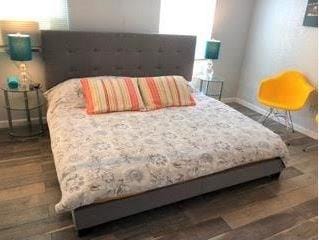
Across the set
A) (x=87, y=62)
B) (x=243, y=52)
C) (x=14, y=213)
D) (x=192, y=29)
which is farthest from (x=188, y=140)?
(x=243, y=52)

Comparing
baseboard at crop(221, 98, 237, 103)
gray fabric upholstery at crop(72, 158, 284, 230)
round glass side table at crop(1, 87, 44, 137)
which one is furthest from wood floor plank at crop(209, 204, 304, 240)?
baseboard at crop(221, 98, 237, 103)

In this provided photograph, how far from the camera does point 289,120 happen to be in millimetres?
3523

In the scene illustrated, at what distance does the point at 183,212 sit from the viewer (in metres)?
1.92

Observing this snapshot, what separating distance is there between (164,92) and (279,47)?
1883 millimetres

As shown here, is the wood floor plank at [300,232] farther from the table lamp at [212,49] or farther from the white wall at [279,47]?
the table lamp at [212,49]

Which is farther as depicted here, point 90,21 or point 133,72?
point 133,72

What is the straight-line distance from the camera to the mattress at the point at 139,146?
1.58 meters

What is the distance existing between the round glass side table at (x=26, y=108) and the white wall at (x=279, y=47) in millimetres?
2947

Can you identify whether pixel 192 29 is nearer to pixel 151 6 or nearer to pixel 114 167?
pixel 151 6

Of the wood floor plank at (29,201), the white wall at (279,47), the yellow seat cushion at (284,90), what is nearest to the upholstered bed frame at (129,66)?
the wood floor plank at (29,201)

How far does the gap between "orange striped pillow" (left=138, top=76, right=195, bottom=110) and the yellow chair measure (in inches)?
41.5

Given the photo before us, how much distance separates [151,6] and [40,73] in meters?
1.44

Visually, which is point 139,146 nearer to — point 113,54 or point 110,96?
point 110,96

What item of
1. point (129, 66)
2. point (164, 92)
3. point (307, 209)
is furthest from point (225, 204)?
point (129, 66)
